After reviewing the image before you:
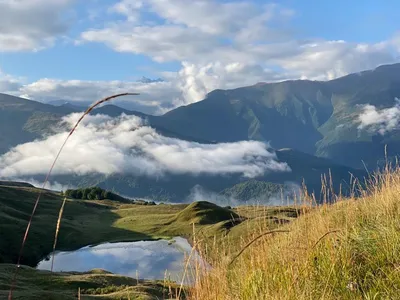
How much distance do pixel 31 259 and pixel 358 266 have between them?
70989 mm

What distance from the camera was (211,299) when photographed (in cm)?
603

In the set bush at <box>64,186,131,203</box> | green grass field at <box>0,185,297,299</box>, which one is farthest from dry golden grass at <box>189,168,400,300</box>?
bush at <box>64,186,131,203</box>

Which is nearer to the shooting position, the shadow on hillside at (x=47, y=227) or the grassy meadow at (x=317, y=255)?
the grassy meadow at (x=317, y=255)

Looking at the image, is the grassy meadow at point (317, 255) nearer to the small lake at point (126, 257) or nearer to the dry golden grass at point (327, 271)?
the dry golden grass at point (327, 271)

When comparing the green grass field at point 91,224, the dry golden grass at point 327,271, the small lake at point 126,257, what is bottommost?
the small lake at point 126,257

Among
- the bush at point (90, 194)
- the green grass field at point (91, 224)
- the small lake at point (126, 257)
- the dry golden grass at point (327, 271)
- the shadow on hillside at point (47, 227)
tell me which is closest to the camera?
the dry golden grass at point (327, 271)

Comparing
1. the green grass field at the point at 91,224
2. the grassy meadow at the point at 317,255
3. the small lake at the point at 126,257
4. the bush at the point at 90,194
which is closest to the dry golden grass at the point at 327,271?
the grassy meadow at the point at 317,255

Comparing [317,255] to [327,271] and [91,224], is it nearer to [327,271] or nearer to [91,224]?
[327,271]

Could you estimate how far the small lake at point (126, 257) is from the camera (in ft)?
215

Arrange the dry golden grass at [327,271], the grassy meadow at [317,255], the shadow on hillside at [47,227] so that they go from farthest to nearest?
the shadow on hillside at [47,227]
the grassy meadow at [317,255]
the dry golden grass at [327,271]

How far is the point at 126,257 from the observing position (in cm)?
7331

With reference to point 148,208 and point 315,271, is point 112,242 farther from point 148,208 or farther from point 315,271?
point 315,271

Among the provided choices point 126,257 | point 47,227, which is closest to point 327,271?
point 126,257

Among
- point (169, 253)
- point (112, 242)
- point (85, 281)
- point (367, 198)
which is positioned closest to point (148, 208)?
point (112, 242)
